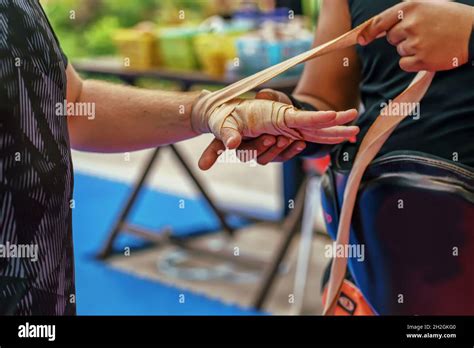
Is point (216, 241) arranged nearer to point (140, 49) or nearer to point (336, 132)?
point (140, 49)

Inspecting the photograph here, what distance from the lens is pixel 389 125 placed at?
117 cm

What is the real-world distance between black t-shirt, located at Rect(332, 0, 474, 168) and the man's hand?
0.10 metres

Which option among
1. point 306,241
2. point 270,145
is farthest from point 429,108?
point 306,241

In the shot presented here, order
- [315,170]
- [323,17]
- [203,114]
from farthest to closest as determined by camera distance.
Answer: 1. [315,170]
2. [323,17]
3. [203,114]

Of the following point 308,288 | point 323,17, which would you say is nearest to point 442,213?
point 323,17

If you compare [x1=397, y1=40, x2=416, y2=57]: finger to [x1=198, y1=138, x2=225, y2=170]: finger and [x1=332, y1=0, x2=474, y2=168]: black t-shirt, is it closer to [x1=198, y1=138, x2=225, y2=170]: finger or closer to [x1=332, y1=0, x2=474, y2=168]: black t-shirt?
[x1=332, y1=0, x2=474, y2=168]: black t-shirt

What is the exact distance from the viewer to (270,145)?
1.17 metres

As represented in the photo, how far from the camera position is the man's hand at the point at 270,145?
3.63 feet

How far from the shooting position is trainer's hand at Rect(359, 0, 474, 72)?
3.45ft

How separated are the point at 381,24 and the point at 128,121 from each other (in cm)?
43

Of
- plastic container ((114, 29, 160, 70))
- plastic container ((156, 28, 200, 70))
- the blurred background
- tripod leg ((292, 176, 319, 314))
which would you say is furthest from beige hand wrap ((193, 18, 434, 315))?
plastic container ((114, 29, 160, 70))

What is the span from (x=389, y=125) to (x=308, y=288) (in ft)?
7.74

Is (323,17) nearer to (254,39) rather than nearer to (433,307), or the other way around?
(433,307)

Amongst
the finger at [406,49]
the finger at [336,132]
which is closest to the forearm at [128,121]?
the finger at [336,132]
